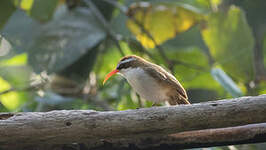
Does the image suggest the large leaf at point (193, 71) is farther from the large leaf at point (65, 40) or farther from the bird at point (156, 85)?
the bird at point (156, 85)

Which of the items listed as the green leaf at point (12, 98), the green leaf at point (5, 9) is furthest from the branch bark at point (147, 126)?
the green leaf at point (12, 98)

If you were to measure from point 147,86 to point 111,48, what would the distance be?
3.21 metres

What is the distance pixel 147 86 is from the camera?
3244 mm

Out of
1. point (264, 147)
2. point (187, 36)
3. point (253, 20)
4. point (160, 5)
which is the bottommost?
point (264, 147)

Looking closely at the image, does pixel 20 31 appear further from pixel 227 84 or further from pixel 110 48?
pixel 227 84

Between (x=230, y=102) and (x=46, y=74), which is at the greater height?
(x=230, y=102)

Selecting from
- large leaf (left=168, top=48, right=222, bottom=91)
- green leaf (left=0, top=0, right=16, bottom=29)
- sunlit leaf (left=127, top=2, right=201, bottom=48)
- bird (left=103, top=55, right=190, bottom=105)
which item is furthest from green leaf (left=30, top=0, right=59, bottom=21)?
bird (left=103, top=55, right=190, bottom=105)

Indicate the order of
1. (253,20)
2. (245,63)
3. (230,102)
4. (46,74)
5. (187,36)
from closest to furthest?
1. (230,102)
2. (245,63)
3. (46,74)
4. (253,20)
5. (187,36)

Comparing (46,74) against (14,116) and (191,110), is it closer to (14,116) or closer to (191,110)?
(14,116)

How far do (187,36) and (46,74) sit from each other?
279 centimetres

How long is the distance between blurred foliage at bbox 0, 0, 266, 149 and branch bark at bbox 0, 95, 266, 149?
1.62 metres

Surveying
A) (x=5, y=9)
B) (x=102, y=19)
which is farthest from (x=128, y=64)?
(x=5, y=9)

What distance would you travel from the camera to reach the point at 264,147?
5.02 meters

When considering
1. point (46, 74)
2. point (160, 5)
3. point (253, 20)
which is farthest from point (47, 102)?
point (253, 20)
